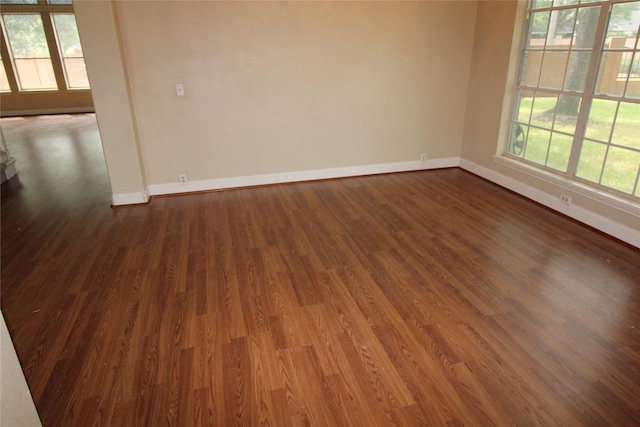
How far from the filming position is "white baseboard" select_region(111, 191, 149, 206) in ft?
13.5

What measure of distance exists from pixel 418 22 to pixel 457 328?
11.9 feet

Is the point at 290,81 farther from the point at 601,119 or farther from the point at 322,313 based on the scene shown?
the point at 601,119

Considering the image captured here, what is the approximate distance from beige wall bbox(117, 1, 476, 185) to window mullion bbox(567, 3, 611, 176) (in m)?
1.63

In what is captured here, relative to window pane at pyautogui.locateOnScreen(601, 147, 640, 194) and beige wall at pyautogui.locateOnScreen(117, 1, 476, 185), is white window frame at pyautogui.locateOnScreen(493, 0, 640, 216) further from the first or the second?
beige wall at pyautogui.locateOnScreen(117, 1, 476, 185)

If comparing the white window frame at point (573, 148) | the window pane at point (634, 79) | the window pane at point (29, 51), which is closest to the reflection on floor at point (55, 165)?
the window pane at point (29, 51)

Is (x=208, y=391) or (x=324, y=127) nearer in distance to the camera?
(x=208, y=391)

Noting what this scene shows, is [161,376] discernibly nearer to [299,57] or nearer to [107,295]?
[107,295]

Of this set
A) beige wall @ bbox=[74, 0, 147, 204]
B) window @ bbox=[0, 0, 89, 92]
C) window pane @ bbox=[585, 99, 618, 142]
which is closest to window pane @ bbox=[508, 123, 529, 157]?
window pane @ bbox=[585, 99, 618, 142]

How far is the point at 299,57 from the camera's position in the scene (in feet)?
14.0

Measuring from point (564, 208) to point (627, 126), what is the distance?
2.87ft

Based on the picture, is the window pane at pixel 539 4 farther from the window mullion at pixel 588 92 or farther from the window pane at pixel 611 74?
the window pane at pixel 611 74

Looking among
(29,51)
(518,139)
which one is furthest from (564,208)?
(29,51)

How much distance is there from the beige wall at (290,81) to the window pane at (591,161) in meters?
1.77

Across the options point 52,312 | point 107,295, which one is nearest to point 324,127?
point 107,295
